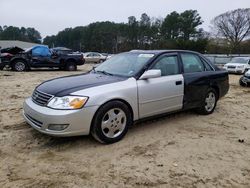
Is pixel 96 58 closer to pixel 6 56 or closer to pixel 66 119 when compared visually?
pixel 6 56

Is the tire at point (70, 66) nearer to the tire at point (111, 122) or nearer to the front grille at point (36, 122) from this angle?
the front grille at point (36, 122)

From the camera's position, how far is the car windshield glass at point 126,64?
15.8 feet

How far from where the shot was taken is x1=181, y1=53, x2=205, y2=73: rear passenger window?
217 inches

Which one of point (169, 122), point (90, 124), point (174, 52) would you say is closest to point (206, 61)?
point (174, 52)

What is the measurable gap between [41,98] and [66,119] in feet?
2.17

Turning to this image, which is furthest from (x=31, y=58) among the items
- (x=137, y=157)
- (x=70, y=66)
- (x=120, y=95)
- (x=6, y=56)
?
(x=137, y=157)

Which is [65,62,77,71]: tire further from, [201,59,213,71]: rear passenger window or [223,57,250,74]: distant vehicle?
[201,59,213,71]: rear passenger window

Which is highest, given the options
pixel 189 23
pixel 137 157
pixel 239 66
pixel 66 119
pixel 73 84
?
pixel 189 23

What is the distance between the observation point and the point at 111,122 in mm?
4191

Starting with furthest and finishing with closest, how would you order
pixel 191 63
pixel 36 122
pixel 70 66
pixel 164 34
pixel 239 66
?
1. pixel 164 34
2. pixel 239 66
3. pixel 70 66
4. pixel 191 63
5. pixel 36 122

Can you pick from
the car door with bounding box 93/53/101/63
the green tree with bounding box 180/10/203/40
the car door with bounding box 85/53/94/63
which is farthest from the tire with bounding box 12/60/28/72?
the green tree with bounding box 180/10/203/40

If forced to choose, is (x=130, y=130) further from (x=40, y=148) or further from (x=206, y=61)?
(x=206, y=61)

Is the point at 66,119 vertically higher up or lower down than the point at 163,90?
lower down

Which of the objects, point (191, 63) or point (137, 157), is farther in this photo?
point (191, 63)
